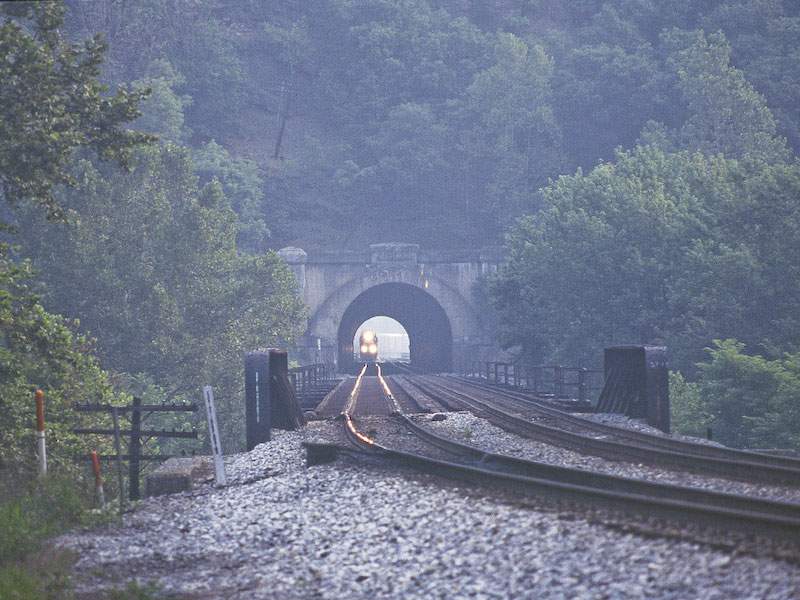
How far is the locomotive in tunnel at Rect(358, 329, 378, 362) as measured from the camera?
81.4 m

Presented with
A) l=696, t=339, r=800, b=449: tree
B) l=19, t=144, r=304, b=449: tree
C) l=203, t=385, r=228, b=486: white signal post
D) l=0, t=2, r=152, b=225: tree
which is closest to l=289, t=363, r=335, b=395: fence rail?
l=19, t=144, r=304, b=449: tree

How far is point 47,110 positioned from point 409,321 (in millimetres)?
59823

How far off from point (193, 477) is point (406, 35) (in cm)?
6505

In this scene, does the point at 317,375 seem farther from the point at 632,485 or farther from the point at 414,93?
the point at 632,485

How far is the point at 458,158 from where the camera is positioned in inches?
2697

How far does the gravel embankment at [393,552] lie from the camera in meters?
6.25

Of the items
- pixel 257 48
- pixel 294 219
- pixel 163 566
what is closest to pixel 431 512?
pixel 163 566

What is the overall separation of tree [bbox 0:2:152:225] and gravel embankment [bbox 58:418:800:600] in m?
7.57

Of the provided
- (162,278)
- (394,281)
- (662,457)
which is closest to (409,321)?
(394,281)

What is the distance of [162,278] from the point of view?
3638 centimetres

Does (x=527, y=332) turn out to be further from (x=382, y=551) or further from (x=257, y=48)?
(x=257, y=48)

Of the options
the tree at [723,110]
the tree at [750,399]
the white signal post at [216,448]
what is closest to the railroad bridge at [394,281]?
the tree at [723,110]

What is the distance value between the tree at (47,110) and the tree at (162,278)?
1583 cm

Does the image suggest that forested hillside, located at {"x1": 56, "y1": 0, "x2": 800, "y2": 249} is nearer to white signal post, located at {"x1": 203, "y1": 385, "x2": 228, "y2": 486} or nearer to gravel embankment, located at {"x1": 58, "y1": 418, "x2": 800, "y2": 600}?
white signal post, located at {"x1": 203, "y1": 385, "x2": 228, "y2": 486}
